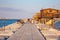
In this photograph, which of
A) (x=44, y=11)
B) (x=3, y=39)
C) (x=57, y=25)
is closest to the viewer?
(x=3, y=39)

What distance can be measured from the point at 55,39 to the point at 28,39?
1.44m

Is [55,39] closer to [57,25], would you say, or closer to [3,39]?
[3,39]

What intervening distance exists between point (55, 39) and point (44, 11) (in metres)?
26.0

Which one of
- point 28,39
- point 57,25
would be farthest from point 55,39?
Answer: point 57,25

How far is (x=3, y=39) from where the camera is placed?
6379 mm

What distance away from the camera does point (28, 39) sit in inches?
227

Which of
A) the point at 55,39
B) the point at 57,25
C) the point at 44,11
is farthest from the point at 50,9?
the point at 55,39

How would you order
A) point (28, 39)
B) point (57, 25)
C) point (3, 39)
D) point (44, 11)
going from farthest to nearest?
point (44, 11) → point (57, 25) → point (3, 39) → point (28, 39)

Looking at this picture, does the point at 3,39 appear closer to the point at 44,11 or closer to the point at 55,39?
the point at 55,39

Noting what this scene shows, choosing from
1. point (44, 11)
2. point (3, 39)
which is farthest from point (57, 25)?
point (44, 11)

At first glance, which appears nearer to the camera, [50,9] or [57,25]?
[57,25]

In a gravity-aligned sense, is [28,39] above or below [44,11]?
above

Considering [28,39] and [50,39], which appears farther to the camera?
[50,39]

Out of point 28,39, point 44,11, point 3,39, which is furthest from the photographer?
point 44,11
